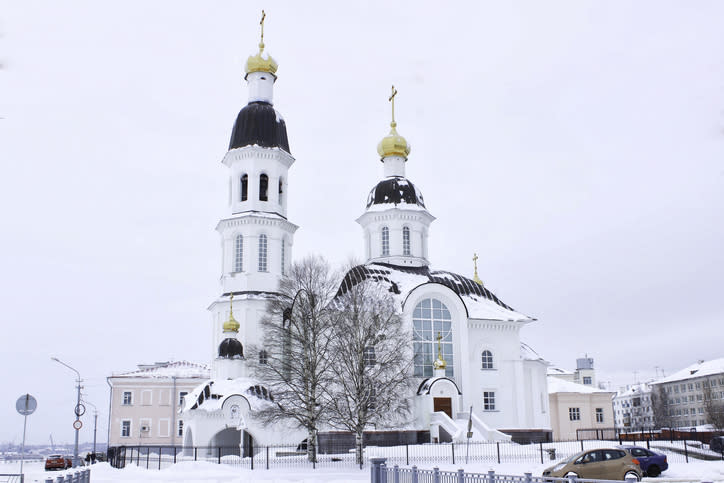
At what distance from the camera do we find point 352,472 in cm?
2502

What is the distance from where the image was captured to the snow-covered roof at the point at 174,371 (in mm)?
58938

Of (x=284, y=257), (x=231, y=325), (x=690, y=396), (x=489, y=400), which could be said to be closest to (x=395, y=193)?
(x=284, y=257)

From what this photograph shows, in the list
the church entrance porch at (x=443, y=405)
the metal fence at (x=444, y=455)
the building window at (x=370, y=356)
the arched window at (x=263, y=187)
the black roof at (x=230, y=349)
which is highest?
the arched window at (x=263, y=187)

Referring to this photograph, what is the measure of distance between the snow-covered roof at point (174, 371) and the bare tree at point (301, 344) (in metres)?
28.4

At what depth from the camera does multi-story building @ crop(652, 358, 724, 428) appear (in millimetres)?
75438

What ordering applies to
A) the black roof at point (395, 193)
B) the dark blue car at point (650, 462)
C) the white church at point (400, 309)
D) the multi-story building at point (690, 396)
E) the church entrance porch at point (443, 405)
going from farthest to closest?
the multi-story building at point (690, 396) < the black roof at point (395, 193) < the white church at point (400, 309) < the church entrance porch at point (443, 405) < the dark blue car at point (650, 462)

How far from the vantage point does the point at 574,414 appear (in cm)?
5716

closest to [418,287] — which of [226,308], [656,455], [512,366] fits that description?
[512,366]

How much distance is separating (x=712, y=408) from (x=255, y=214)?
1983 inches

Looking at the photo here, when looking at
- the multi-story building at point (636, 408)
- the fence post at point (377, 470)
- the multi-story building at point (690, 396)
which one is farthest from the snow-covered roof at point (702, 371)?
the fence post at point (377, 470)

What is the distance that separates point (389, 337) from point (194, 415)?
1221cm

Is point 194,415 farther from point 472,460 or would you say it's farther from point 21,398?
point 21,398

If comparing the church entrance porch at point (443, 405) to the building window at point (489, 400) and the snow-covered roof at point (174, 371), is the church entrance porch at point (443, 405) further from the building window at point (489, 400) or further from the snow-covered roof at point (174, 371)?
the snow-covered roof at point (174, 371)

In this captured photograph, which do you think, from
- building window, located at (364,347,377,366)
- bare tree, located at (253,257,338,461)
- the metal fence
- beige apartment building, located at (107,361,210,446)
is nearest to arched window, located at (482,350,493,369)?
the metal fence
